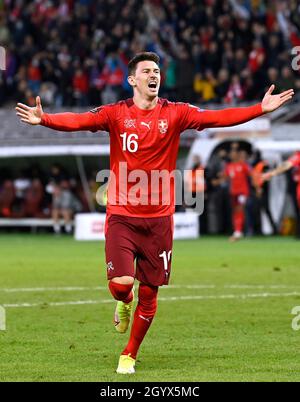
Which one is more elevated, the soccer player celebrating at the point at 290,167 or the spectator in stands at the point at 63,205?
the soccer player celebrating at the point at 290,167

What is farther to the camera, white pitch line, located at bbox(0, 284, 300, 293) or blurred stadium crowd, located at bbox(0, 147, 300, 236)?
blurred stadium crowd, located at bbox(0, 147, 300, 236)

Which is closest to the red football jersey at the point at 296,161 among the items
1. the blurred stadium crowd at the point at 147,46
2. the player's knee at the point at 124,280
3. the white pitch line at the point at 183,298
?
the blurred stadium crowd at the point at 147,46

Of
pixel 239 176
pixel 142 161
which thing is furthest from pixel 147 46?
pixel 142 161

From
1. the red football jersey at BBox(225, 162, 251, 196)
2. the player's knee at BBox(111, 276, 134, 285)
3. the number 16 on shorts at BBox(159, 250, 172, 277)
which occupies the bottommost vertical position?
the player's knee at BBox(111, 276, 134, 285)

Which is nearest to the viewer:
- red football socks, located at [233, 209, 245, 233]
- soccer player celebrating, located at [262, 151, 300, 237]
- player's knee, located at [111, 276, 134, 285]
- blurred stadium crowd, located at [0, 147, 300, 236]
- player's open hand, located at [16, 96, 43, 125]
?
player's open hand, located at [16, 96, 43, 125]

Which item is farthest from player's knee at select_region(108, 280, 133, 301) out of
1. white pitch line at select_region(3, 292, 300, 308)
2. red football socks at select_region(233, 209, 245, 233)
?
red football socks at select_region(233, 209, 245, 233)

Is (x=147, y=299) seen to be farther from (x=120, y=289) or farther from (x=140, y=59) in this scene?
(x=140, y=59)

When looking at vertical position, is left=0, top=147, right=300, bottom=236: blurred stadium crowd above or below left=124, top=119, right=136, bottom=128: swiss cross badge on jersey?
below

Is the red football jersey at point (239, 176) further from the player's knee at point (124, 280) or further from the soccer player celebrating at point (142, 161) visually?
the player's knee at point (124, 280)

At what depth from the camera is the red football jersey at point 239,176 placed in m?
29.1

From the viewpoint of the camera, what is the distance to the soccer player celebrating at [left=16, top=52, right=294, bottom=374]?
32.6 feet

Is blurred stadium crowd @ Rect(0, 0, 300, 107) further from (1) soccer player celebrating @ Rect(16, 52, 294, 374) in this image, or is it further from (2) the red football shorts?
(2) the red football shorts

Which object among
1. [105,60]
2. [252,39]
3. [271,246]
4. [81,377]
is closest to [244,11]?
[252,39]

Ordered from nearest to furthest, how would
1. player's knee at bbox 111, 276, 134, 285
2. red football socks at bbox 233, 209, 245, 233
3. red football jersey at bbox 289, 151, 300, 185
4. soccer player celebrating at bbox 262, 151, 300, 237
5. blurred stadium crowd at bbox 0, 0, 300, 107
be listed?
player's knee at bbox 111, 276, 134, 285 → soccer player celebrating at bbox 262, 151, 300, 237 → red football jersey at bbox 289, 151, 300, 185 → red football socks at bbox 233, 209, 245, 233 → blurred stadium crowd at bbox 0, 0, 300, 107
